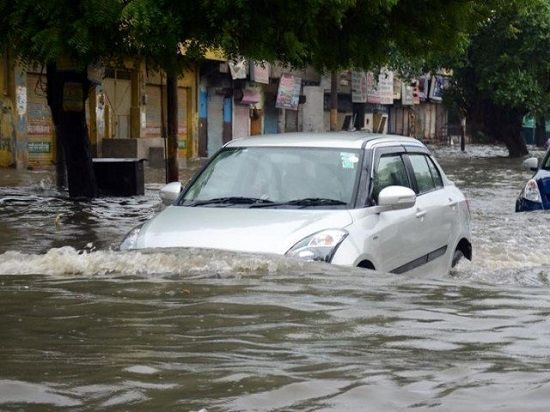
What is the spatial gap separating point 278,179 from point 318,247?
1.18m

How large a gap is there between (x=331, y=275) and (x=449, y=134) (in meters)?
73.0

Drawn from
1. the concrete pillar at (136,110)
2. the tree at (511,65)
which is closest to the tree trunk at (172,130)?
the concrete pillar at (136,110)

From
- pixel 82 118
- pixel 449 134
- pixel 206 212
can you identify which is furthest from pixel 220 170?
pixel 449 134

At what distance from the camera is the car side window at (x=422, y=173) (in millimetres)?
9878

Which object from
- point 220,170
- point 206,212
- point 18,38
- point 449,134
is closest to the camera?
point 206,212

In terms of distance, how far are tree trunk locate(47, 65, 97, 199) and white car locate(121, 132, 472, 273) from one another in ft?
26.9

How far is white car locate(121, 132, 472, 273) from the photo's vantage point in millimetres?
7957

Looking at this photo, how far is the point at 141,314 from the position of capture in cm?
687

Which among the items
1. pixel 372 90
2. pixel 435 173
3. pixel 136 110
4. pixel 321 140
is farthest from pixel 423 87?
pixel 321 140

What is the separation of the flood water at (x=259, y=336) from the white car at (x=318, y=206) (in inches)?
6.3

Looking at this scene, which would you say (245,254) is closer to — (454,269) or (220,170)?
(220,170)

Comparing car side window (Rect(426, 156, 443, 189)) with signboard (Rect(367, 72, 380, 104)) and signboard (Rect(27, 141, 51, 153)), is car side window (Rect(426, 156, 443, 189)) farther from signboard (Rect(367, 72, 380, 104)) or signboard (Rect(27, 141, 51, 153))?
signboard (Rect(367, 72, 380, 104))

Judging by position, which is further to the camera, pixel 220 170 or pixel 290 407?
pixel 220 170

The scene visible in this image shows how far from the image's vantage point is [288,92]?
4869cm
